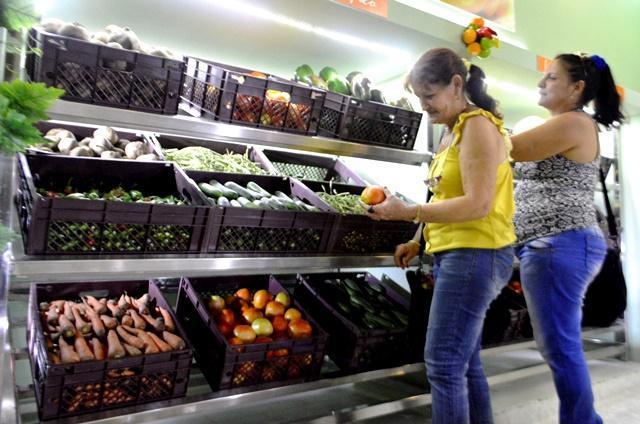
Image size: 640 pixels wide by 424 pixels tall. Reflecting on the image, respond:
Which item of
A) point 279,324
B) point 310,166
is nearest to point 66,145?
point 279,324

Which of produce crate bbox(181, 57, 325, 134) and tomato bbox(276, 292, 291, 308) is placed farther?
tomato bbox(276, 292, 291, 308)

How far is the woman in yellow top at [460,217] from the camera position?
1687 millimetres

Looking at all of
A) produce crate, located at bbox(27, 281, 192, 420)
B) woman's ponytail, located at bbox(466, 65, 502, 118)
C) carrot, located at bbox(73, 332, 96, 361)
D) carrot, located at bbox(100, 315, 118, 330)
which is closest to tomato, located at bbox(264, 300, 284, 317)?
produce crate, located at bbox(27, 281, 192, 420)

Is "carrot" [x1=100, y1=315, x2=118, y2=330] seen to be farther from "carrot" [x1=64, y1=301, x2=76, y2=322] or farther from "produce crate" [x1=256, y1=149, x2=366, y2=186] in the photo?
"produce crate" [x1=256, y1=149, x2=366, y2=186]

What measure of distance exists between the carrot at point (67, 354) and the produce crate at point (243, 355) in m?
0.50

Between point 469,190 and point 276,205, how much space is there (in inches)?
30.8

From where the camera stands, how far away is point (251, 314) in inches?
85.2

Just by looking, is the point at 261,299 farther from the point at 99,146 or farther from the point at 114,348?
the point at 99,146

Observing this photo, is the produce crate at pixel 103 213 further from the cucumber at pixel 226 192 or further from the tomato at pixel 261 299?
the tomato at pixel 261 299

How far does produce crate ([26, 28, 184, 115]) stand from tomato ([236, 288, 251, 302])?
34.6 inches

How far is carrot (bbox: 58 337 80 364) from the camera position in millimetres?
1627

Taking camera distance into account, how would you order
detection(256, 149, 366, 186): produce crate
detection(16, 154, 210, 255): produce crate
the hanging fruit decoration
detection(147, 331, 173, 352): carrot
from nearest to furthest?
detection(16, 154, 210, 255): produce crate
detection(147, 331, 173, 352): carrot
the hanging fruit decoration
detection(256, 149, 366, 186): produce crate

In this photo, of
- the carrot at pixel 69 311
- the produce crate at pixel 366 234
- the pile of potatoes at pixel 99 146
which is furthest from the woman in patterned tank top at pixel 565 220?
the carrot at pixel 69 311

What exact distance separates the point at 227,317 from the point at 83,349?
57cm
